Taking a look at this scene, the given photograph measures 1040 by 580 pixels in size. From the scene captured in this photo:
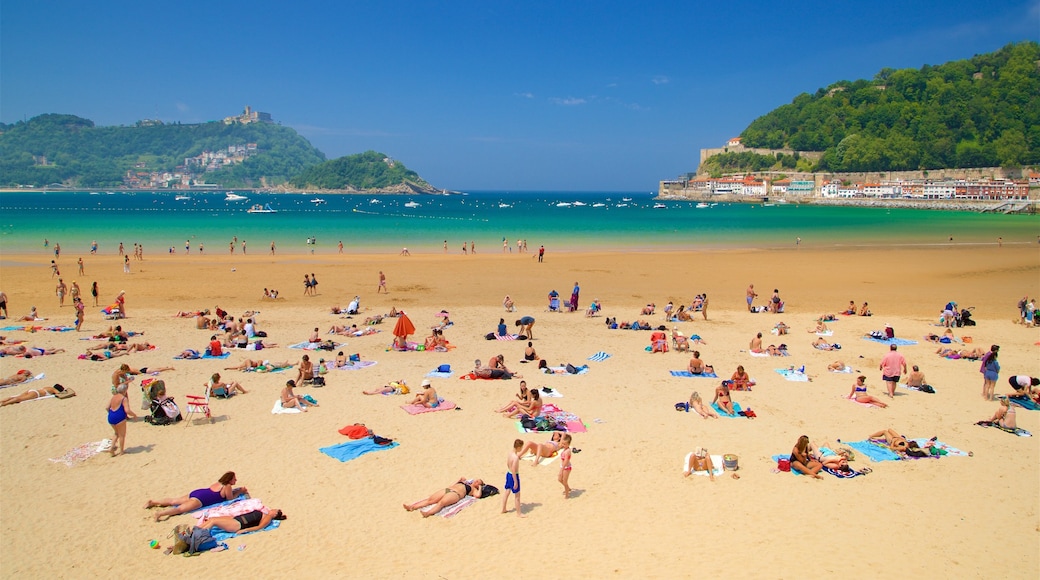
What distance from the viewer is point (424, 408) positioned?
11.5 meters

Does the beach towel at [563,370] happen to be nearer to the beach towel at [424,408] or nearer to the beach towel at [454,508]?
the beach towel at [424,408]

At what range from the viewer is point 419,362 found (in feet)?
49.4

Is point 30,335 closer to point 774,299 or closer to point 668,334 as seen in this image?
point 668,334

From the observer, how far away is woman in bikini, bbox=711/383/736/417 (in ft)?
37.5

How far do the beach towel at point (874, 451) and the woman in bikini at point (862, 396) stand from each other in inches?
86.9

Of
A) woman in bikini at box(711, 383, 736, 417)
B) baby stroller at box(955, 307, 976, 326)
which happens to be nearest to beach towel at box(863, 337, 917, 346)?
baby stroller at box(955, 307, 976, 326)

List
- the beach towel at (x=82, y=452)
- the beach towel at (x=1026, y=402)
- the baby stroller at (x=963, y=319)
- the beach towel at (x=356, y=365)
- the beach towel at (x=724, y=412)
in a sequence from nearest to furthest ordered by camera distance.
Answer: the beach towel at (x=82, y=452)
the beach towel at (x=724, y=412)
the beach towel at (x=1026, y=402)
the beach towel at (x=356, y=365)
the baby stroller at (x=963, y=319)

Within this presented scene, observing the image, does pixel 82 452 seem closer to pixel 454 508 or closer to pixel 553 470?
pixel 454 508

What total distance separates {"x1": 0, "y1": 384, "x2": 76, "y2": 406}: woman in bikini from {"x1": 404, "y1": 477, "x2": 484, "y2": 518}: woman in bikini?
8344 millimetres

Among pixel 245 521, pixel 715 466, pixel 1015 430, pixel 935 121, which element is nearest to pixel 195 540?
pixel 245 521

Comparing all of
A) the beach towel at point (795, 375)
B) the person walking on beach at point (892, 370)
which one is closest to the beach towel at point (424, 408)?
the beach towel at point (795, 375)

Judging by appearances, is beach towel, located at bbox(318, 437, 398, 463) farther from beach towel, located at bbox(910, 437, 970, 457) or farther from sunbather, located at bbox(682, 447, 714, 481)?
beach towel, located at bbox(910, 437, 970, 457)

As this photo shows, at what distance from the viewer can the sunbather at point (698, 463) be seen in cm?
893

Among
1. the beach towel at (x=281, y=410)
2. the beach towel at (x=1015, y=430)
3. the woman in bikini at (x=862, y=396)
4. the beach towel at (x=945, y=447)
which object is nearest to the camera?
the beach towel at (x=945, y=447)
